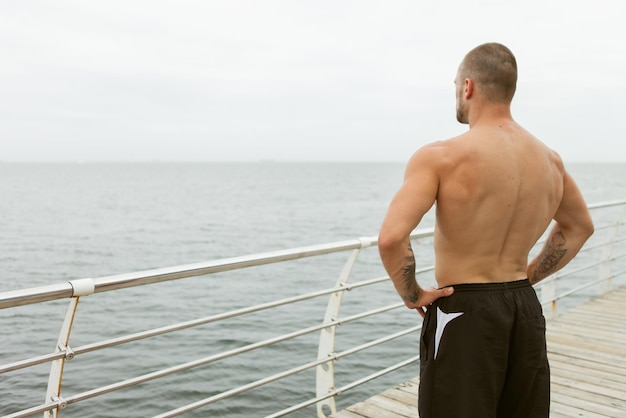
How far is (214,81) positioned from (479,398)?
117 metres

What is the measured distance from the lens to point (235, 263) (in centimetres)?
250

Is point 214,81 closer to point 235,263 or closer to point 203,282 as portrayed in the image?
point 203,282

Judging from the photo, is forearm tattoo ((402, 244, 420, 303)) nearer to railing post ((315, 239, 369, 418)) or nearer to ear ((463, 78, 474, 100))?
ear ((463, 78, 474, 100))

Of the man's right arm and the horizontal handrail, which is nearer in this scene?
the horizontal handrail

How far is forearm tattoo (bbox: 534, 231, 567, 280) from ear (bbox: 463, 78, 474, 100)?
31.7 inches

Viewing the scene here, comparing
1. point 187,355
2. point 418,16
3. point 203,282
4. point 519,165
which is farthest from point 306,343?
point 418,16

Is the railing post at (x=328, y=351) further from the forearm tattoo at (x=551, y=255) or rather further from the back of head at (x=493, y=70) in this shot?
the back of head at (x=493, y=70)

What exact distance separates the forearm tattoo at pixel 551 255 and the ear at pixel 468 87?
0.81 m

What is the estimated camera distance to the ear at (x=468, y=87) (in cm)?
198

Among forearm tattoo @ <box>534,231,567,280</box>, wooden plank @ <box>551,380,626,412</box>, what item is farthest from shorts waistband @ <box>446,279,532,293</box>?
wooden plank @ <box>551,380,626,412</box>

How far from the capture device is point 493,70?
6.36 ft

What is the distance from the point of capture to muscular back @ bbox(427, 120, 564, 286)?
1879 mm

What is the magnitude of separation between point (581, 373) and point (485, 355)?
2.39 meters

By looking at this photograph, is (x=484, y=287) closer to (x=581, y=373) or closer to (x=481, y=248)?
(x=481, y=248)
